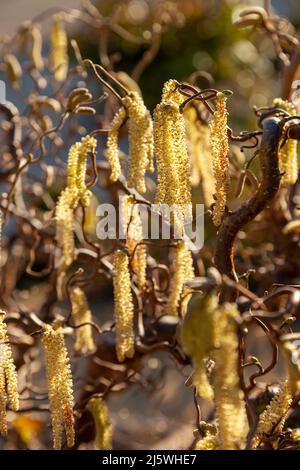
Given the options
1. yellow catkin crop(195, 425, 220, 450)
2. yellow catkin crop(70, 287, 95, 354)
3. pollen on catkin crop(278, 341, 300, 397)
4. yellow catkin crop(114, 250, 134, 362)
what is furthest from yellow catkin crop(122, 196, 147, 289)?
pollen on catkin crop(278, 341, 300, 397)

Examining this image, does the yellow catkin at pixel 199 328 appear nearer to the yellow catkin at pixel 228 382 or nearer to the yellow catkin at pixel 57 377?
the yellow catkin at pixel 228 382

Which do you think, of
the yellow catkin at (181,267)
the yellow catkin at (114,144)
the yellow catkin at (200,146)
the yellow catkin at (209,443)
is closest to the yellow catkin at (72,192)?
the yellow catkin at (114,144)

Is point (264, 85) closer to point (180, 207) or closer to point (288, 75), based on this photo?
point (288, 75)

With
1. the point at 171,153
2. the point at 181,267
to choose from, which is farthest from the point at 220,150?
the point at 181,267

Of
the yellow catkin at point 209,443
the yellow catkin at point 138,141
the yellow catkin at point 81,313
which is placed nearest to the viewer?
the yellow catkin at point 209,443

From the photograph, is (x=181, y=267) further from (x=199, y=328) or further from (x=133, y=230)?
(x=199, y=328)

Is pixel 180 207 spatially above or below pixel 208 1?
below
